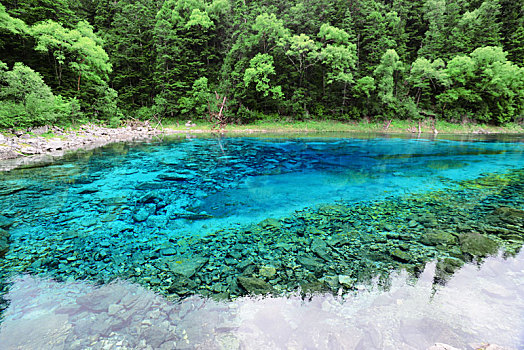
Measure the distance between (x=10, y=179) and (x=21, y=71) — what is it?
11960mm

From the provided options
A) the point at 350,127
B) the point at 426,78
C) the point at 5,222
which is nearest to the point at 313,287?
the point at 5,222

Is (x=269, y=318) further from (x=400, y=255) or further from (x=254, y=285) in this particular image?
(x=400, y=255)

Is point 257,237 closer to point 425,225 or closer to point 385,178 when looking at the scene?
point 425,225

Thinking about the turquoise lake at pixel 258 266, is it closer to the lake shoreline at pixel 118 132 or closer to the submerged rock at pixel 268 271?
the submerged rock at pixel 268 271

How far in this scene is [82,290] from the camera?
10.4 ft

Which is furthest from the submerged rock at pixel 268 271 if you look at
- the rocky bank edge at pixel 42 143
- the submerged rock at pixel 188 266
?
the rocky bank edge at pixel 42 143

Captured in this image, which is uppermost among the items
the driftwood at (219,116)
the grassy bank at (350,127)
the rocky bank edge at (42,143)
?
the driftwood at (219,116)

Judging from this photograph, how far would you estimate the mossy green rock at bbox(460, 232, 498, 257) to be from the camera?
412 cm

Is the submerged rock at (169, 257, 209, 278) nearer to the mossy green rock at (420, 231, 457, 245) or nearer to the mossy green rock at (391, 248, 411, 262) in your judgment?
the mossy green rock at (391, 248, 411, 262)

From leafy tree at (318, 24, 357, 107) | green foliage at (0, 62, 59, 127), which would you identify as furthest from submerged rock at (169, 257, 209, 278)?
leafy tree at (318, 24, 357, 107)

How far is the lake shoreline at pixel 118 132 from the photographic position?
41.3ft

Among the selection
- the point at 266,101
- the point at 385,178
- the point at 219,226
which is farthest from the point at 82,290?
the point at 266,101

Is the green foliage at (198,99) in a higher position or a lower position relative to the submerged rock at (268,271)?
higher

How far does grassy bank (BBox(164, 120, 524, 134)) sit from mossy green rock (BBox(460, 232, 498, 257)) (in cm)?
2828
